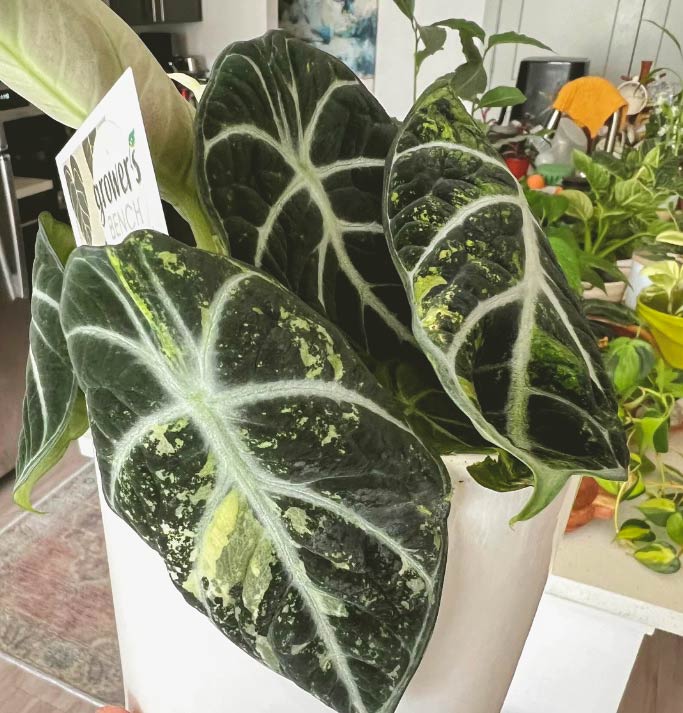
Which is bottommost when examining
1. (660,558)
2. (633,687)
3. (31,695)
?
(633,687)

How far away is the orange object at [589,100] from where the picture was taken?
58.2 inches

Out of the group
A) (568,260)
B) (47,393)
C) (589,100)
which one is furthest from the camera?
(589,100)

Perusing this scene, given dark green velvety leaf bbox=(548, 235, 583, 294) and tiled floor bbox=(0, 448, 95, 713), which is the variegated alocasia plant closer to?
dark green velvety leaf bbox=(548, 235, 583, 294)

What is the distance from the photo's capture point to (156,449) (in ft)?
0.67

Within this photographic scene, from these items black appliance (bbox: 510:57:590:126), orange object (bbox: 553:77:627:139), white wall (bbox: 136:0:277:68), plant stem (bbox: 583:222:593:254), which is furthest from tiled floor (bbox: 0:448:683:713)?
white wall (bbox: 136:0:277:68)

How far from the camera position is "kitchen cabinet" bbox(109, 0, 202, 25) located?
3.04 metres

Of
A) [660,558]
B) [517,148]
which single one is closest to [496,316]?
[660,558]

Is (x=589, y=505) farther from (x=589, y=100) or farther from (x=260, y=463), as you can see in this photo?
(x=589, y=100)

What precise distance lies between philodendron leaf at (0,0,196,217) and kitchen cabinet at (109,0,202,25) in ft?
9.98

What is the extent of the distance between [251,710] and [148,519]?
0.42ft

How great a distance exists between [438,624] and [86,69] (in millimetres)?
267

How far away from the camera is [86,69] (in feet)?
0.92

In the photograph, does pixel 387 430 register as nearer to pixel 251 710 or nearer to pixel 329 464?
pixel 329 464

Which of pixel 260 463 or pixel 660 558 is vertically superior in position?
pixel 260 463
